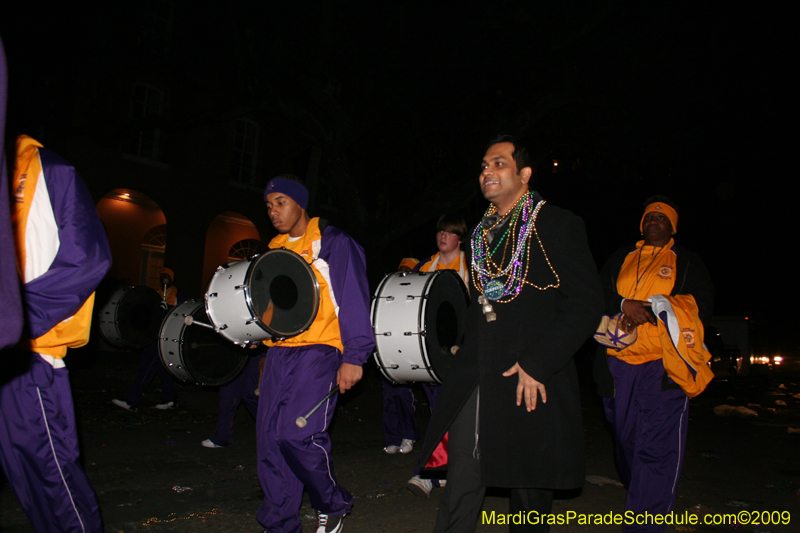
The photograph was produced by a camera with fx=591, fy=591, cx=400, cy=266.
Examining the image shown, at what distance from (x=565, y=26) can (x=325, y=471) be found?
1114 centimetres

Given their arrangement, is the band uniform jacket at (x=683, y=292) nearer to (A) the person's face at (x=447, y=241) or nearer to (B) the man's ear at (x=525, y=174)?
(B) the man's ear at (x=525, y=174)

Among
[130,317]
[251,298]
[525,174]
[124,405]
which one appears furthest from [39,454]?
[130,317]

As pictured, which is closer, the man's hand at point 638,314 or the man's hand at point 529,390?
the man's hand at point 529,390

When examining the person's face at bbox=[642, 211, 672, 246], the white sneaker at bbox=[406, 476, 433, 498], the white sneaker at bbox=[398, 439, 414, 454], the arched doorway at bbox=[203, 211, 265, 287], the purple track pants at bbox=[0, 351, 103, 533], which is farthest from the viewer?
the arched doorway at bbox=[203, 211, 265, 287]

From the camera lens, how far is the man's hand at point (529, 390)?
2523 mm

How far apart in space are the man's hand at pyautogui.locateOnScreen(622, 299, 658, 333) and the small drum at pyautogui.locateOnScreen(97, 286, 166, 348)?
6788mm

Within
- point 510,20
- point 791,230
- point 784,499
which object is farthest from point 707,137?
point 791,230

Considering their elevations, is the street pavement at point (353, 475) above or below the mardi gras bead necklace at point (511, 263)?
below

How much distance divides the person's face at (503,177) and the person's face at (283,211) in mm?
1582

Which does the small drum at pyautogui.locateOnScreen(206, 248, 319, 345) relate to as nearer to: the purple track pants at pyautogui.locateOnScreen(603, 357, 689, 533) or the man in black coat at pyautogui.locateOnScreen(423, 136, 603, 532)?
the man in black coat at pyautogui.locateOnScreen(423, 136, 603, 532)

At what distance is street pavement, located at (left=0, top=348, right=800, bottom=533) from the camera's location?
13.4ft

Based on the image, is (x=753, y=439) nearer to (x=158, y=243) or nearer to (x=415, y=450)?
(x=415, y=450)

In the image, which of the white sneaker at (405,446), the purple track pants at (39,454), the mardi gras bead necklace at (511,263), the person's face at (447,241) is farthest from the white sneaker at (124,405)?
the mardi gras bead necklace at (511,263)

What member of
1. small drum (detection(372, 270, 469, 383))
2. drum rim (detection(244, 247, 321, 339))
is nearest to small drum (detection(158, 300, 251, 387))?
small drum (detection(372, 270, 469, 383))
